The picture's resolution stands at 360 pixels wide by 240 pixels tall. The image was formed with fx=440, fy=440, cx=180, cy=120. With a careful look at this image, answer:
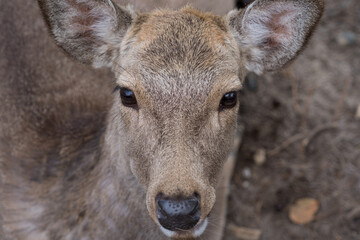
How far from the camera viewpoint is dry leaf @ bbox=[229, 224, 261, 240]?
15.1ft

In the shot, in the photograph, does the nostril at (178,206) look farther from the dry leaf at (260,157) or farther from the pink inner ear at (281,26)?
the dry leaf at (260,157)

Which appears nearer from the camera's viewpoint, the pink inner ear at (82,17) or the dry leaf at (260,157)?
the pink inner ear at (82,17)

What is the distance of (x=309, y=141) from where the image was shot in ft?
16.6

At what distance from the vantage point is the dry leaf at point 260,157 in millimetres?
4992

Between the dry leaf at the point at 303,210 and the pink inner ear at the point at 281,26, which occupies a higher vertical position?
the pink inner ear at the point at 281,26

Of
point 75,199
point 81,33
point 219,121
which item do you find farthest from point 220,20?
point 75,199

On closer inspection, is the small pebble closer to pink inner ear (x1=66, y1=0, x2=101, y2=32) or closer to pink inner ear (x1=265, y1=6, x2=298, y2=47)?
pink inner ear (x1=265, y1=6, x2=298, y2=47)

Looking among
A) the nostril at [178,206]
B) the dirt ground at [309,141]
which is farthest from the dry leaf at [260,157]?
the nostril at [178,206]

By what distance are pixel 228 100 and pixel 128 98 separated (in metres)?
0.61

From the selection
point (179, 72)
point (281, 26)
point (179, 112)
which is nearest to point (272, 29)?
point (281, 26)

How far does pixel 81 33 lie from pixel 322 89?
331 cm

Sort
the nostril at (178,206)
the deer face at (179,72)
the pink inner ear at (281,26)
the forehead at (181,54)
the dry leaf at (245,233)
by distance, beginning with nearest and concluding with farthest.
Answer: the nostril at (178,206) → the deer face at (179,72) → the forehead at (181,54) → the pink inner ear at (281,26) → the dry leaf at (245,233)

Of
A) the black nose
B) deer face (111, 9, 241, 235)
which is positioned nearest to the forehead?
deer face (111, 9, 241, 235)

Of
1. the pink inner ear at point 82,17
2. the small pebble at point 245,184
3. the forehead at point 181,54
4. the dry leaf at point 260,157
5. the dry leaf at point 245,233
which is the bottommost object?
the dry leaf at point 245,233
